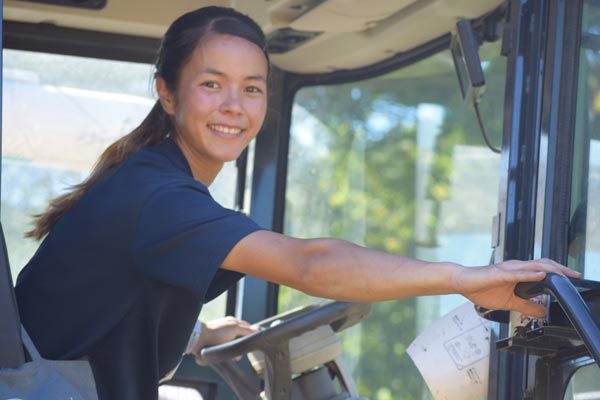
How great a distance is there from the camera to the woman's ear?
2.39 metres

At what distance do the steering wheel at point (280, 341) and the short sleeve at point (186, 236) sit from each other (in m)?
1.01

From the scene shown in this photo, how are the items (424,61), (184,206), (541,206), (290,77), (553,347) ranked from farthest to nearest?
1. (290,77)
2. (424,61)
3. (541,206)
4. (553,347)
5. (184,206)

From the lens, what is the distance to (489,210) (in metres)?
3.54

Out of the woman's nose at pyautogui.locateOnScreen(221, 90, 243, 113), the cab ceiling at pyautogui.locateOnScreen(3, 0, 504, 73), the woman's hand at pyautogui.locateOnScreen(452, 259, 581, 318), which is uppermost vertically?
the cab ceiling at pyautogui.locateOnScreen(3, 0, 504, 73)

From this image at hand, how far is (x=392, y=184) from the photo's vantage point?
3.81m

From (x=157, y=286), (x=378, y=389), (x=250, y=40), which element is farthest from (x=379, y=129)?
(x=157, y=286)

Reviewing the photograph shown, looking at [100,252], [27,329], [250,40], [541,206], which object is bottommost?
[27,329]

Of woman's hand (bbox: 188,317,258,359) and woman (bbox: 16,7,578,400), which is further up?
woman (bbox: 16,7,578,400)

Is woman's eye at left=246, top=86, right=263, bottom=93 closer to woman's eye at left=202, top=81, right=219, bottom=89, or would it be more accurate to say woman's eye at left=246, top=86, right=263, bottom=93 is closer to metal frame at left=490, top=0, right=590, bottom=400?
woman's eye at left=202, top=81, right=219, bottom=89

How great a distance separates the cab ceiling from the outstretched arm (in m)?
1.22

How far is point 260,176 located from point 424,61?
0.62 meters

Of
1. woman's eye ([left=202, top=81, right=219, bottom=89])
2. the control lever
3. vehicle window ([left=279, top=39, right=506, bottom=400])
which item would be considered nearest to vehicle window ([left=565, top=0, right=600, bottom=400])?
the control lever

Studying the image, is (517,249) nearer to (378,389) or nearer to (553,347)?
(553,347)

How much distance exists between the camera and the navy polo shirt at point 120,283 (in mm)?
1900
